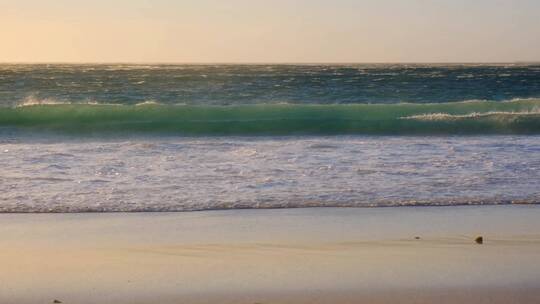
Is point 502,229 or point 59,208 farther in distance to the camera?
point 59,208

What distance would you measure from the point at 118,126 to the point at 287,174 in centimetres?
1132

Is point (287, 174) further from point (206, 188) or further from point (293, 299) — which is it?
point (293, 299)

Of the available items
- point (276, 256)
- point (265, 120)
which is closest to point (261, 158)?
point (276, 256)

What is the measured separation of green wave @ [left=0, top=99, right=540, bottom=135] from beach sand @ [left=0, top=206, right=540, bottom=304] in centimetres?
1180

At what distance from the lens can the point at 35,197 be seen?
8.59 meters

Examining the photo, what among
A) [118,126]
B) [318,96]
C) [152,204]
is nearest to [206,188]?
[152,204]

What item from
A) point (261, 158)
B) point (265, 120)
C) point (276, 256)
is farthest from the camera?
point (265, 120)

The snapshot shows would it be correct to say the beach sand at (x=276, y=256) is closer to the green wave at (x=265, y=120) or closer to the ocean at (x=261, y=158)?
the ocean at (x=261, y=158)

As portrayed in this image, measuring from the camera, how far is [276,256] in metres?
6.18

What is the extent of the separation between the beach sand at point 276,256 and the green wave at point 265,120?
11.8m

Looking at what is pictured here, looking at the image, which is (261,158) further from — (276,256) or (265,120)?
(265,120)

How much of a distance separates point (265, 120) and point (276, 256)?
1518 centimetres

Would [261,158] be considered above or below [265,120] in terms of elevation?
above

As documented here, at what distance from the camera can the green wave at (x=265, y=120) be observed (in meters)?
20.2
